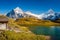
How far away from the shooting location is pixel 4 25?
43.6 metres

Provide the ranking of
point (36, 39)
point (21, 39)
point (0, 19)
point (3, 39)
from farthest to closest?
point (0, 19) → point (36, 39) → point (21, 39) → point (3, 39)

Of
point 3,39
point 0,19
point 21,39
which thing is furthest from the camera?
point 0,19

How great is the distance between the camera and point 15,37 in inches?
1241

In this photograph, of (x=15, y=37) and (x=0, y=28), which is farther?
(x=0, y=28)

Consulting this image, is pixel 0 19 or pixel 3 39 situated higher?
pixel 0 19

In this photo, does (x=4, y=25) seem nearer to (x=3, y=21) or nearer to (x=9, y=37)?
(x=3, y=21)

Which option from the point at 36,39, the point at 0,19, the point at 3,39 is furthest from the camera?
the point at 0,19

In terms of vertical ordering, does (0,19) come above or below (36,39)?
above

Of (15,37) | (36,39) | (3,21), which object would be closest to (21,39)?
(15,37)

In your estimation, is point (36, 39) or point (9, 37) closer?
point (9, 37)

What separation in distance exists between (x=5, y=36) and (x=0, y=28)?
42.5 feet

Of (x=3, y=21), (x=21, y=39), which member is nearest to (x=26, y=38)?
(x=21, y=39)

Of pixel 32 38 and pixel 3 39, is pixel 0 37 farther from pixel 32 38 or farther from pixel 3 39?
pixel 32 38

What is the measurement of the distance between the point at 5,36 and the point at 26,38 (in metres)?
4.02
